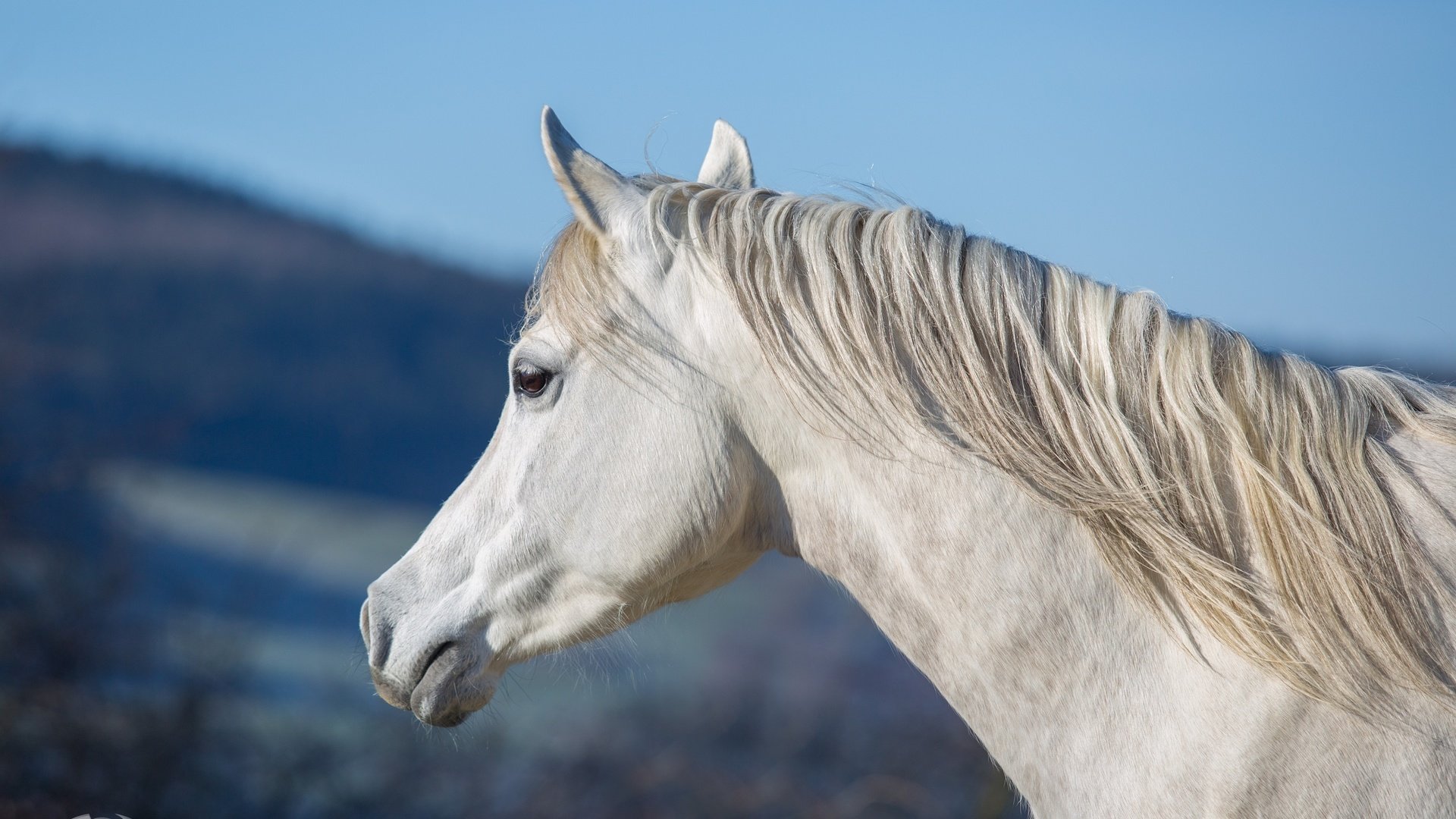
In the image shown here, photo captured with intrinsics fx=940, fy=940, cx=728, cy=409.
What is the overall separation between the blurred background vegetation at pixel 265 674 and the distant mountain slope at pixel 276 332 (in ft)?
0.57

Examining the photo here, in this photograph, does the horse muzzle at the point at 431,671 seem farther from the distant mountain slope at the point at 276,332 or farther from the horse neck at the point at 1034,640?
the distant mountain slope at the point at 276,332

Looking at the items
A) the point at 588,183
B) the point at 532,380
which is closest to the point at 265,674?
the point at 532,380

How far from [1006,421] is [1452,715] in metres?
0.70

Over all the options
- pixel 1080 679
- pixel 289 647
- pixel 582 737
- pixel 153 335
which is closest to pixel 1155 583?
pixel 1080 679

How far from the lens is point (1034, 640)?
144 cm

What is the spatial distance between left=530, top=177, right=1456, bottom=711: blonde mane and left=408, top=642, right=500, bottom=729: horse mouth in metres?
0.85

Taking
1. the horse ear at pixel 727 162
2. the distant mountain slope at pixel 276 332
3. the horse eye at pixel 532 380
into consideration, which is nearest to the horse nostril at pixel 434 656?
the horse eye at pixel 532 380

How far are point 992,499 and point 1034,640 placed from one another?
8.8 inches

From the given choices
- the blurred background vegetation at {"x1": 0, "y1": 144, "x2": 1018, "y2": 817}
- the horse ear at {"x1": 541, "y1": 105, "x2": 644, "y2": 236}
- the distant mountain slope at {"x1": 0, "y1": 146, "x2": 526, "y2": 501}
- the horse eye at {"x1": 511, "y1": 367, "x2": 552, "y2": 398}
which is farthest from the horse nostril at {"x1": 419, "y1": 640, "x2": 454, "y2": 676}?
the distant mountain slope at {"x1": 0, "y1": 146, "x2": 526, "y2": 501}

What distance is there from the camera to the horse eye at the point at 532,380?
1750mm

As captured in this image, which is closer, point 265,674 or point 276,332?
point 265,674

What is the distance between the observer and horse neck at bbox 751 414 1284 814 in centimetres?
138

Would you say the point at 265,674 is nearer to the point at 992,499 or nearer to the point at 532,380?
the point at 532,380

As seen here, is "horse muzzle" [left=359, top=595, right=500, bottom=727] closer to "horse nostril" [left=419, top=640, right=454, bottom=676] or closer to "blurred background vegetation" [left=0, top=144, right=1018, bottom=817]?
"horse nostril" [left=419, top=640, right=454, bottom=676]
